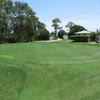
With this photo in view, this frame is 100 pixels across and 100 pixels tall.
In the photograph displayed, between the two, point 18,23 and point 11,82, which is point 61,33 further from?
point 11,82

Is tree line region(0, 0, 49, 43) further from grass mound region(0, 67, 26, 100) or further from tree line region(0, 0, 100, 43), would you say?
grass mound region(0, 67, 26, 100)

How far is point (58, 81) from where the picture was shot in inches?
334

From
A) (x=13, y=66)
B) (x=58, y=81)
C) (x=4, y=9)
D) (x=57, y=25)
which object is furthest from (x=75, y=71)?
(x=57, y=25)

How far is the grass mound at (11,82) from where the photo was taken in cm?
697

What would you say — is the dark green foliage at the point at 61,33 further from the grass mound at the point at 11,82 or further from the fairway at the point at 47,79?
the grass mound at the point at 11,82

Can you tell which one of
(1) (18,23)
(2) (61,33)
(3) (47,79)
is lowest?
(2) (61,33)

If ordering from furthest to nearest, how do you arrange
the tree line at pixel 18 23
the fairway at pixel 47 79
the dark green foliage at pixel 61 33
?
the dark green foliage at pixel 61 33 → the tree line at pixel 18 23 → the fairway at pixel 47 79

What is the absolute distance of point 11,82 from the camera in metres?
7.99

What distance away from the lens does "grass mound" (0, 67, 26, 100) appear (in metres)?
6.97

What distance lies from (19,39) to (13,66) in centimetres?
4835

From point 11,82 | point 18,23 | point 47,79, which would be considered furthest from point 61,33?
point 11,82

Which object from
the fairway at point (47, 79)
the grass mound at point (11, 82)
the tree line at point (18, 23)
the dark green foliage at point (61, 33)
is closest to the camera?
the grass mound at point (11, 82)

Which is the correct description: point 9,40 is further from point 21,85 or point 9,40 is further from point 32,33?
point 21,85

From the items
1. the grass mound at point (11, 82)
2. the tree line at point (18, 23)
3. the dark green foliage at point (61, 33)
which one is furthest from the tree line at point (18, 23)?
the grass mound at point (11, 82)
